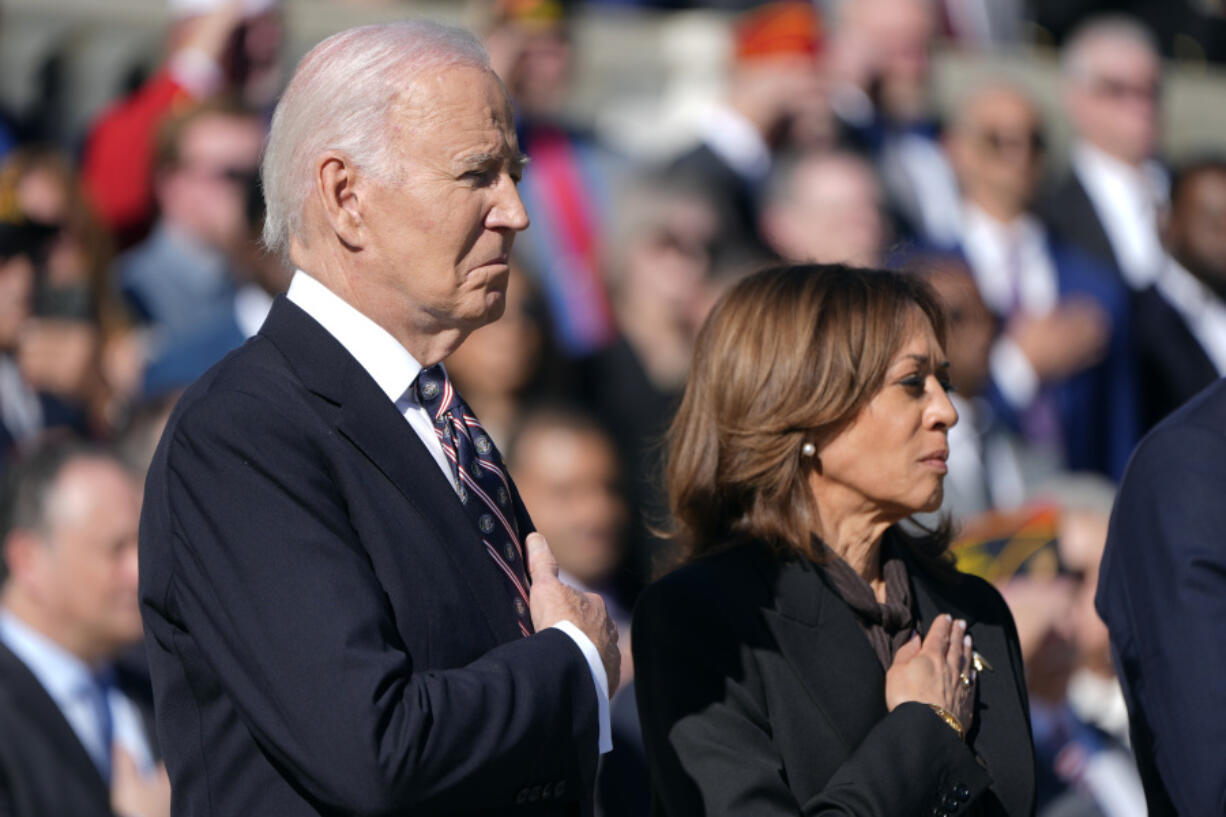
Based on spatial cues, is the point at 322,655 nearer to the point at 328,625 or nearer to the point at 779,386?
the point at 328,625

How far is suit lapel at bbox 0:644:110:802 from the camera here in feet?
13.7

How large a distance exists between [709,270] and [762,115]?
1.18m

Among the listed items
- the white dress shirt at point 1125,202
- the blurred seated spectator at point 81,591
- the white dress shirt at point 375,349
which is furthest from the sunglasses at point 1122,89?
the white dress shirt at point 375,349

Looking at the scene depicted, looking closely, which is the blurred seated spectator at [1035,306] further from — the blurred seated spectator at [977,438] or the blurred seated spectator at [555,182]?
the blurred seated spectator at [555,182]

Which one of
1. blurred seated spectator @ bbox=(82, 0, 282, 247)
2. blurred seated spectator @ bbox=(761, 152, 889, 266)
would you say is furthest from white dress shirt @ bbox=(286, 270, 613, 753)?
blurred seated spectator @ bbox=(761, 152, 889, 266)

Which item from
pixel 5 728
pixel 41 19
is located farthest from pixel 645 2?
pixel 5 728

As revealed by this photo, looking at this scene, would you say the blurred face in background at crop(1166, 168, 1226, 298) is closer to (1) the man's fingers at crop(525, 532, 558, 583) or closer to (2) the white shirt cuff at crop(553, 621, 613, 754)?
(1) the man's fingers at crop(525, 532, 558, 583)

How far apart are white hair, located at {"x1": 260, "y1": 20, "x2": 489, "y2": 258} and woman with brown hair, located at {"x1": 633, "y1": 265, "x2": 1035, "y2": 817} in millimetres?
882

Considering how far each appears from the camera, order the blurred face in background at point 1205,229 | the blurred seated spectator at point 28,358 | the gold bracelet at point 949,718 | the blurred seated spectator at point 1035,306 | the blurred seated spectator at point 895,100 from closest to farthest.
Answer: the gold bracelet at point 949,718 < the blurred seated spectator at point 28,358 < the blurred seated spectator at point 1035,306 < the blurred face in background at point 1205,229 < the blurred seated spectator at point 895,100

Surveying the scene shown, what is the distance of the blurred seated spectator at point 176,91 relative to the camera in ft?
21.2

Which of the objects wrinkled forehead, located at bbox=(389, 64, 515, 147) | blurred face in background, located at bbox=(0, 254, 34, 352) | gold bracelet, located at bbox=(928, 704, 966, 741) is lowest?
blurred face in background, located at bbox=(0, 254, 34, 352)

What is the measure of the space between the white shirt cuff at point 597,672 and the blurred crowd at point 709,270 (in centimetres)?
220

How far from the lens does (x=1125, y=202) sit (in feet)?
27.2

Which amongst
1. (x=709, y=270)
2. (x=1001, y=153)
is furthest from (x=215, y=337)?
(x=1001, y=153)
